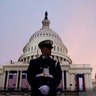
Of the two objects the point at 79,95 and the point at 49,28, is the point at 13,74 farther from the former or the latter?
the point at 49,28

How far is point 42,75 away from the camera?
627 centimetres

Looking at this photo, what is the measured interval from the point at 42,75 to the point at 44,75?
0.05m

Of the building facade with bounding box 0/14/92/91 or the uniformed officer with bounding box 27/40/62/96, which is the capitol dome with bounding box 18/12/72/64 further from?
the uniformed officer with bounding box 27/40/62/96

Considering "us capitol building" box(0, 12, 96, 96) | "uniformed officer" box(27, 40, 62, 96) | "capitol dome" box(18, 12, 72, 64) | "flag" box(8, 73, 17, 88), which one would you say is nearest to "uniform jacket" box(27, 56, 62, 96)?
"uniformed officer" box(27, 40, 62, 96)

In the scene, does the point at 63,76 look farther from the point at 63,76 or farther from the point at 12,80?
the point at 12,80

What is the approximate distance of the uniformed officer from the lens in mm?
6094

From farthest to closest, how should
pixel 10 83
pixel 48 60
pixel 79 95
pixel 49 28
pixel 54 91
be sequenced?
1. pixel 49 28
2. pixel 10 83
3. pixel 79 95
4. pixel 48 60
5. pixel 54 91

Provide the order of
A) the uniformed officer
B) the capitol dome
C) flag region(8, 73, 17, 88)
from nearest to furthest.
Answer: the uniformed officer
flag region(8, 73, 17, 88)
the capitol dome

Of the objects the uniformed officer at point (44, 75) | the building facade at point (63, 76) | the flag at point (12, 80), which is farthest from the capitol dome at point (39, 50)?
the uniformed officer at point (44, 75)

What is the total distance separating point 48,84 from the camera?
6184mm

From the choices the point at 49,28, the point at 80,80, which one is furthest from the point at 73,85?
the point at 49,28

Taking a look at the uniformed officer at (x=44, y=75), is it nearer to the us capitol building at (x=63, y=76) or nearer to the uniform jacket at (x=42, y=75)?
the uniform jacket at (x=42, y=75)

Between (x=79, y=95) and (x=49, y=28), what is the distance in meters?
54.5

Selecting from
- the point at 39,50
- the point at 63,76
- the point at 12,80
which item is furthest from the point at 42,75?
the point at 39,50
